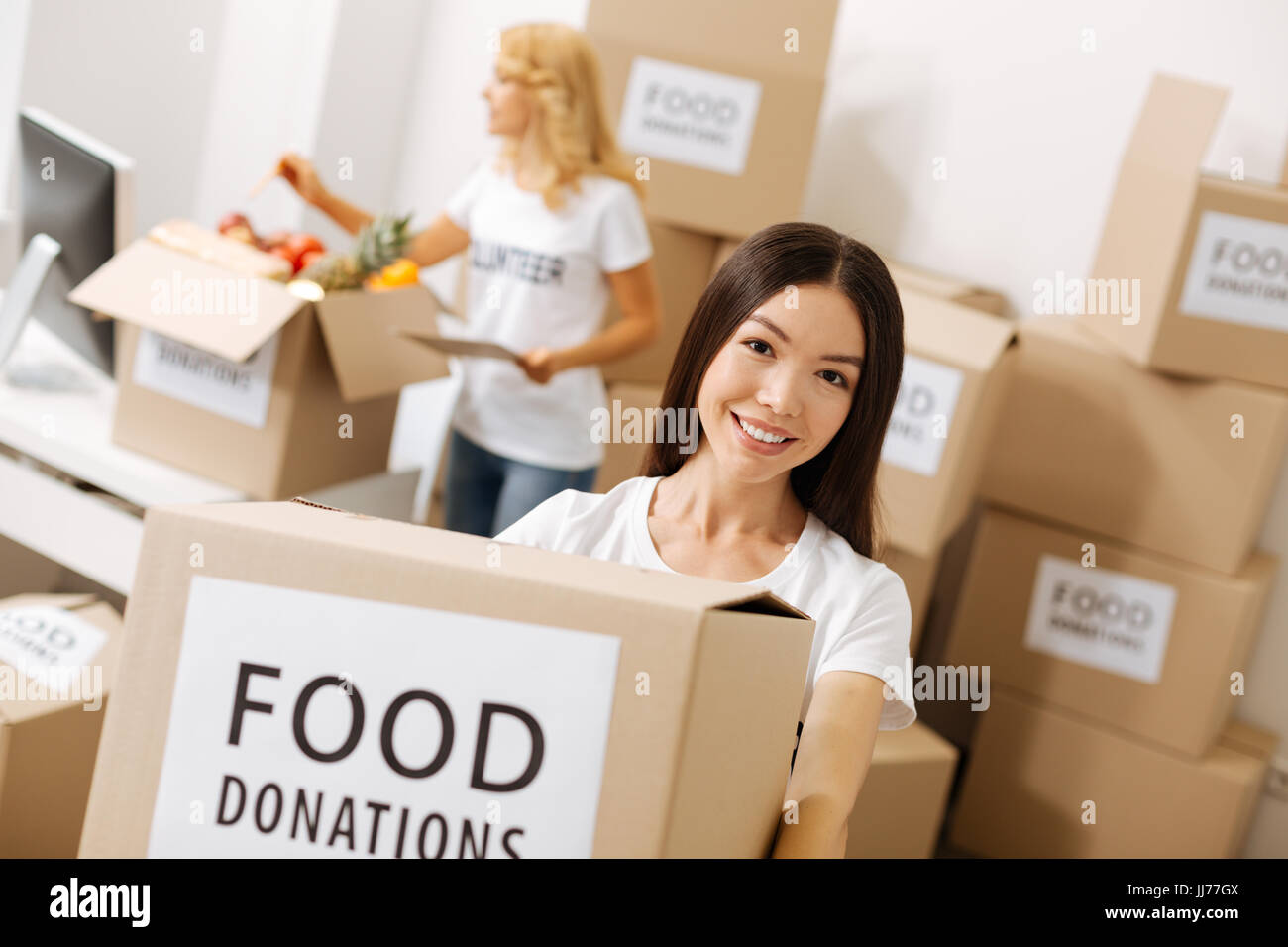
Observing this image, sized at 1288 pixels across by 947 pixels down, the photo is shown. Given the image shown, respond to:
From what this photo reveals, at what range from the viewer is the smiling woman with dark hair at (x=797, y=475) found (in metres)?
1.05

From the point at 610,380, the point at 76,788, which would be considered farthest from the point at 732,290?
the point at 610,380

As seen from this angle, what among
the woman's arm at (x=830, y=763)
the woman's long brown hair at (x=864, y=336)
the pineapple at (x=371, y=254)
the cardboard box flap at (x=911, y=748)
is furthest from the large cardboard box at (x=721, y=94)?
the woman's arm at (x=830, y=763)

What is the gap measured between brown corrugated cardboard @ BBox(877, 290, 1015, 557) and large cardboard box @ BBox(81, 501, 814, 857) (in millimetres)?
Result: 1470

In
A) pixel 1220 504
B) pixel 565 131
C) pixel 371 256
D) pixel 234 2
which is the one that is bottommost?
pixel 1220 504

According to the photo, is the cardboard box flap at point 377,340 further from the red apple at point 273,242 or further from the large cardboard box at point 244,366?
the red apple at point 273,242

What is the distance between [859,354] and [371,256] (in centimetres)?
114

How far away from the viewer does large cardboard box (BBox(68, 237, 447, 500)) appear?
1.80 metres

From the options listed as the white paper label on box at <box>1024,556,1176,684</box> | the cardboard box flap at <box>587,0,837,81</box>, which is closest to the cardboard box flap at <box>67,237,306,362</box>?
the cardboard box flap at <box>587,0,837,81</box>

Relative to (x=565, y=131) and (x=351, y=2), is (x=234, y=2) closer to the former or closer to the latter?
(x=351, y=2)

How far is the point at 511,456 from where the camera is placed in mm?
2119

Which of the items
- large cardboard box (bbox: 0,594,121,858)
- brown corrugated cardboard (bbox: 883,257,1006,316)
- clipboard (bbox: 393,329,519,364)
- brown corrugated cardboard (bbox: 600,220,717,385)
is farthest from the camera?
brown corrugated cardboard (bbox: 600,220,717,385)

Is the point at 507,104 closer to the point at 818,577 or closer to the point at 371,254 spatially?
the point at 371,254

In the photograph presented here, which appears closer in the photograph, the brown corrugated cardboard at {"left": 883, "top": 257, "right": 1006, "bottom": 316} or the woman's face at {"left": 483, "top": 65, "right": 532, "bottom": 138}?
the woman's face at {"left": 483, "top": 65, "right": 532, "bottom": 138}

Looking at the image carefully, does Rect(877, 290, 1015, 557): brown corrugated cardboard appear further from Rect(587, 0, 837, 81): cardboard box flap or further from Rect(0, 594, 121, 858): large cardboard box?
Rect(0, 594, 121, 858): large cardboard box
